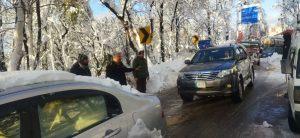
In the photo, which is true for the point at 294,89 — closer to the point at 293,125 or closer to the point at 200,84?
the point at 293,125

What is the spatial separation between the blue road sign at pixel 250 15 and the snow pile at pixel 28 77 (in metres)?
43.5

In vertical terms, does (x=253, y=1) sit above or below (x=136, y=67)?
above

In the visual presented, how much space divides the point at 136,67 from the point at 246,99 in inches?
137

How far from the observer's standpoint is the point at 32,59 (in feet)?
56.9

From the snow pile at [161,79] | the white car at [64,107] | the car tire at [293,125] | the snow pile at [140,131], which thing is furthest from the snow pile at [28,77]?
the snow pile at [161,79]

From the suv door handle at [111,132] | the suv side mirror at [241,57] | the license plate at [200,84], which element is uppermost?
the suv side mirror at [241,57]

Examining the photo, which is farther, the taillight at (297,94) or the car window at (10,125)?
the taillight at (297,94)

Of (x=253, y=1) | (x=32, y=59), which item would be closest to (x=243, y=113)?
(x=32, y=59)

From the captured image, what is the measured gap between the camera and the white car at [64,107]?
11.6 feet

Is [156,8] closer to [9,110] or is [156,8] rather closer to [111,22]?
[111,22]

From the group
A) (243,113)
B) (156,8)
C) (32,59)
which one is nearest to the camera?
(243,113)

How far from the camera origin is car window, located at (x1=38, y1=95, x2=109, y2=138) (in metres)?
3.81

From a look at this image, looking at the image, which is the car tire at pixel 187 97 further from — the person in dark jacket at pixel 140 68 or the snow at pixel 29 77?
the snow at pixel 29 77

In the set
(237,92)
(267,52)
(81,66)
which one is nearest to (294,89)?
(237,92)
